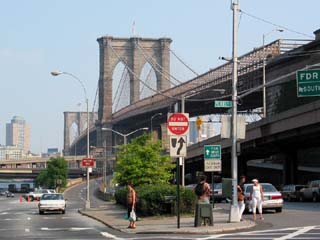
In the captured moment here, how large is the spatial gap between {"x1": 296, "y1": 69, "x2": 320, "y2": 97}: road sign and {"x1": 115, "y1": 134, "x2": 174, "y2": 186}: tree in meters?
20.7

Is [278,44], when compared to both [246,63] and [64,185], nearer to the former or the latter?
[246,63]

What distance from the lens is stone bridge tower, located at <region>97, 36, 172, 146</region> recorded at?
132750 mm

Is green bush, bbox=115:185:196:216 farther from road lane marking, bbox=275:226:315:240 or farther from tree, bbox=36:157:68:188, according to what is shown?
tree, bbox=36:157:68:188

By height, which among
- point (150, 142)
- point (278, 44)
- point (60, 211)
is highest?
point (278, 44)

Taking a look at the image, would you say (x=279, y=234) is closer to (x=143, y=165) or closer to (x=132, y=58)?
(x=143, y=165)

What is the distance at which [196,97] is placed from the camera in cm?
8688

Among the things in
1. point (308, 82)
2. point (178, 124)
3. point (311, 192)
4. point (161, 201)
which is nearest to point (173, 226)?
point (178, 124)

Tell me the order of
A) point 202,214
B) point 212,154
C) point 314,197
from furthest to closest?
point 314,197, point 212,154, point 202,214

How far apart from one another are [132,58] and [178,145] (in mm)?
119151

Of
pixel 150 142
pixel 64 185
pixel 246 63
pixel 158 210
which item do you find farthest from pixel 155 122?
pixel 158 210

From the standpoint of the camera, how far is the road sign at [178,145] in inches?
960

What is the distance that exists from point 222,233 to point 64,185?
116444 millimetres

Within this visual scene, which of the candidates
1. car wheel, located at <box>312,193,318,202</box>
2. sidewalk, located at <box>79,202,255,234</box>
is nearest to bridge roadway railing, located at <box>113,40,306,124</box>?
car wheel, located at <box>312,193,318,202</box>

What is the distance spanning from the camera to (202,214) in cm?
2533
